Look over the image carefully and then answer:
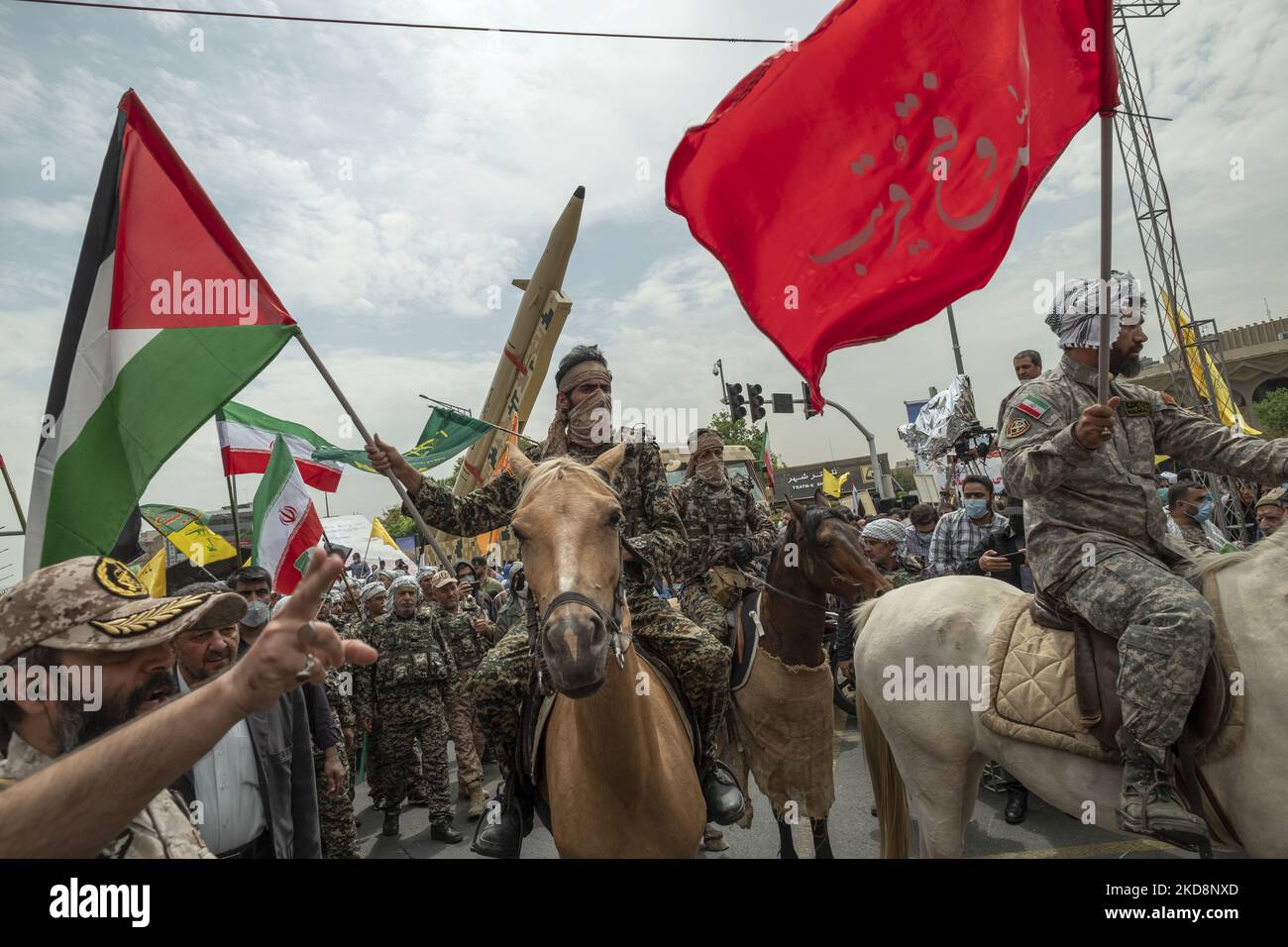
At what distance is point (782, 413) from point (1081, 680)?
20.2 m

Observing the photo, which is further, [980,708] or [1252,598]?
[980,708]

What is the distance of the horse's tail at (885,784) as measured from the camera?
4.98 meters

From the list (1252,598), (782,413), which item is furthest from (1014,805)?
(782,413)

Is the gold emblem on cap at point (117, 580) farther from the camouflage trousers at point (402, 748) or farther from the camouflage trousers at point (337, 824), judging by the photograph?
the camouflage trousers at point (402, 748)

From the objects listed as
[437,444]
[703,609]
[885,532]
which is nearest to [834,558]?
[703,609]

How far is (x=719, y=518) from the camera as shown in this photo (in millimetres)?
7629

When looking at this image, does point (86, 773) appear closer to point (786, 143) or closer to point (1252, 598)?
point (786, 143)

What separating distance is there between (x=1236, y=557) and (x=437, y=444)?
37.7ft

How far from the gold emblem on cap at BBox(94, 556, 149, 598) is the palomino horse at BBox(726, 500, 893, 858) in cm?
449

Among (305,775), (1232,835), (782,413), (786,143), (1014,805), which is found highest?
(782,413)

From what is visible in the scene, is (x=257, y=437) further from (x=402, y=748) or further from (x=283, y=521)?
(x=402, y=748)

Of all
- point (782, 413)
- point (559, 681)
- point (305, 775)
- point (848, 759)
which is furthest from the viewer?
point (782, 413)
